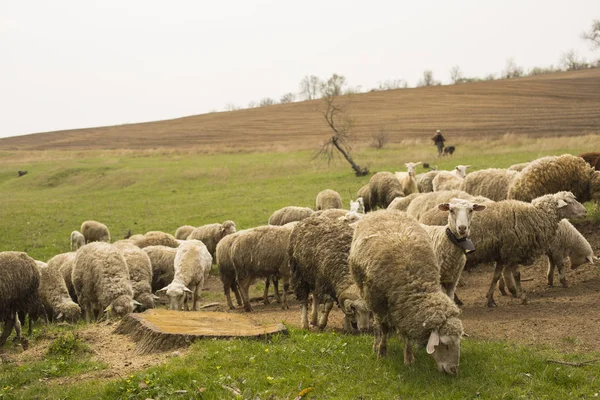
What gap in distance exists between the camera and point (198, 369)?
23.4 feet

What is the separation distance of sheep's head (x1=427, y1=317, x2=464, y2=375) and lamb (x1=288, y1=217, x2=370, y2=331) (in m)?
1.79

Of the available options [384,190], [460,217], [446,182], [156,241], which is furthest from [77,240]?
[460,217]

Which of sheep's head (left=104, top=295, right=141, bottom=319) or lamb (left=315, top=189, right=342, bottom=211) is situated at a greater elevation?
lamb (left=315, top=189, right=342, bottom=211)

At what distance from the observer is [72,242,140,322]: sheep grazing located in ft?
37.6

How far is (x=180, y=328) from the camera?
866 cm

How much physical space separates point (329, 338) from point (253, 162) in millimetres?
35677

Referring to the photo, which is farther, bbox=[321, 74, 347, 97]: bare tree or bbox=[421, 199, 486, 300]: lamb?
bbox=[321, 74, 347, 97]: bare tree

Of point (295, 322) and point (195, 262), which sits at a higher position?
point (195, 262)

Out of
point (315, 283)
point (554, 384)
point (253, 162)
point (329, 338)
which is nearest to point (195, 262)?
point (315, 283)

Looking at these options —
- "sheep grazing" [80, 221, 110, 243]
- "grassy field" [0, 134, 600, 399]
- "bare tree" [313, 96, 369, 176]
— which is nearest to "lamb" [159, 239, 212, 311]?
"grassy field" [0, 134, 600, 399]

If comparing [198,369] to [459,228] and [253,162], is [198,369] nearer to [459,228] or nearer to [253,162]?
[459,228]

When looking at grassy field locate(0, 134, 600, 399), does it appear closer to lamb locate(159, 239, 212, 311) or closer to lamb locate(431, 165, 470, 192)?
lamb locate(159, 239, 212, 311)

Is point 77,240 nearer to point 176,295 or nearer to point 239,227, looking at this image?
point 239,227

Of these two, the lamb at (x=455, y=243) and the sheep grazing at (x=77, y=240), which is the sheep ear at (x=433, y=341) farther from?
the sheep grazing at (x=77, y=240)
